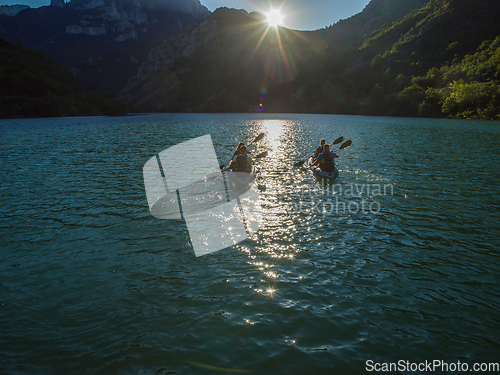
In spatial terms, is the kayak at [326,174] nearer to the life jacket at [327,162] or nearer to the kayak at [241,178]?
the life jacket at [327,162]

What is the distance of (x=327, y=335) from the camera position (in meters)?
6.55

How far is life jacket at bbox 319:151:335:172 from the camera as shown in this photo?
68.4ft

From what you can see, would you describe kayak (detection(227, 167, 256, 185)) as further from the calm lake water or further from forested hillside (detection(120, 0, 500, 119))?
forested hillside (detection(120, 0, 500, 119))

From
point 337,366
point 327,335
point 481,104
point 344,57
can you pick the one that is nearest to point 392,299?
point 327,335

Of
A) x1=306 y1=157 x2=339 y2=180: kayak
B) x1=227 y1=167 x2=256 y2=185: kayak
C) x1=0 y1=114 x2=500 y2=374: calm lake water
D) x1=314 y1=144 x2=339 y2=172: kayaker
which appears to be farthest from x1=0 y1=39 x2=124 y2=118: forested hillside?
x1=314 y1=144 x2=339 y2=172: kayaker

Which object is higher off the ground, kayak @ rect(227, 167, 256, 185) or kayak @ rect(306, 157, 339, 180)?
kayak @ rect(227, 167, 256, 185)

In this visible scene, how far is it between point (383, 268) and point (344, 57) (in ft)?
667

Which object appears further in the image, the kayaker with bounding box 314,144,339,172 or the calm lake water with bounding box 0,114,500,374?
the kayaker with bounding box 314,144,339,172

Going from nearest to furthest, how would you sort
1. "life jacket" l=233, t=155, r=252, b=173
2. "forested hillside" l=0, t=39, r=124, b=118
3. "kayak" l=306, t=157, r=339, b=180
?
"life jacket" l=233, t=155, r=252, b=173 → "kayak" l=306, t=157, r=339, b=180 → "forested hillside" l=0, t=39, r=124, b=118

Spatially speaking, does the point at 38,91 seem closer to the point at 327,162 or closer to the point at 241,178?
the point at 241,178

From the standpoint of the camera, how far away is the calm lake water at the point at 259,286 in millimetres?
6039

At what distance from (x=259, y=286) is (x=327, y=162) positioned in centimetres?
1435

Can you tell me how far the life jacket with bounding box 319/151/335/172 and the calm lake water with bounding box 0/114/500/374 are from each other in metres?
4.03

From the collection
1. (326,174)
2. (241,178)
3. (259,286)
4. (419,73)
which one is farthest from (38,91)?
(419,73)
